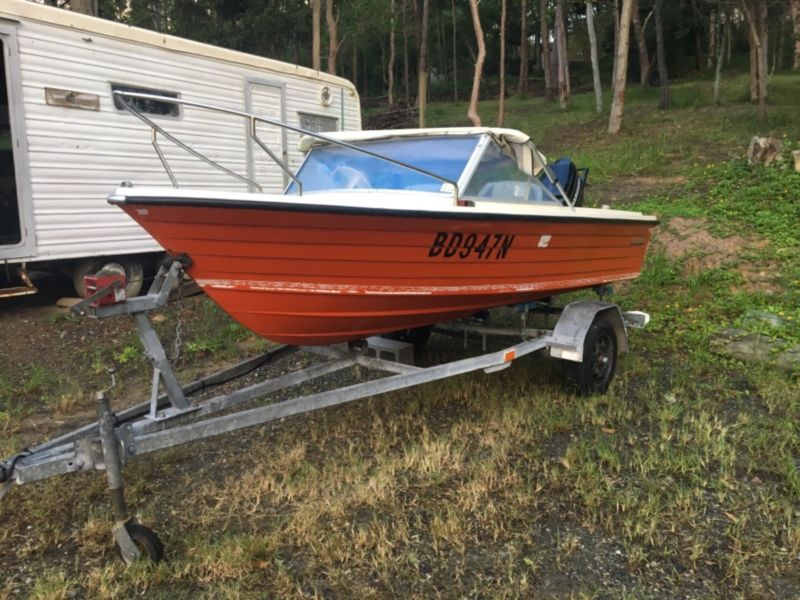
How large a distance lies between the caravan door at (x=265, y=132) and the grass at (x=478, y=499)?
176 inches

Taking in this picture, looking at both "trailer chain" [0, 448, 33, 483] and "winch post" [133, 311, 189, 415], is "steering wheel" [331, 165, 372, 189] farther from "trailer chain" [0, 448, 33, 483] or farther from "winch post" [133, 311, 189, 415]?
"trailer chain" [0, 448, 33, 483]

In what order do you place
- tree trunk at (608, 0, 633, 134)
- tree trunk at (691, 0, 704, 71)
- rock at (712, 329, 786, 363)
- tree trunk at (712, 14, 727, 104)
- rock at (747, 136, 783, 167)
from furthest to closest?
1. tree trunk at (691, 0, 704, 71)
2. tree trunk at (712, 14, 727, 104)
3. tree trunk at (608, 0, 633, 134)
4. rock at (747, 136, 783, 167)
5. rock at (712, 329, 786, 363)

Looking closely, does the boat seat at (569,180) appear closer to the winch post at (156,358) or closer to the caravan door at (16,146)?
the winch post at (156,358)

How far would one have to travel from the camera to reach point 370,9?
76.2ft

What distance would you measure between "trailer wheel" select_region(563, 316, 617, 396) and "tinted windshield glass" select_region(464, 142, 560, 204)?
1.01 m

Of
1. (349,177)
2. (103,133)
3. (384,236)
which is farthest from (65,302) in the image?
(384,236)

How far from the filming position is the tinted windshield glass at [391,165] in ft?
13.9

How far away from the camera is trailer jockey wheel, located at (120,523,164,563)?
8.77 ft

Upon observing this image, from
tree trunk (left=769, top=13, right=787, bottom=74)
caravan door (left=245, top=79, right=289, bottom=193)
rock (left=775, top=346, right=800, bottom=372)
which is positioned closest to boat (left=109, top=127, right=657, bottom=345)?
rock (left=775, top=346, right=800, bottom=372)

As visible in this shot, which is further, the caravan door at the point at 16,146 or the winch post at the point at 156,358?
the caravan door at the point at 16,146

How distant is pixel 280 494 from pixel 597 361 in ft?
8.25

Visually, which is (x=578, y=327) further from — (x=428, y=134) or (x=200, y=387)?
(x=200, y=387)

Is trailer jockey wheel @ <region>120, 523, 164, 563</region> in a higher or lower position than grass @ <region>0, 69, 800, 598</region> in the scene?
higher

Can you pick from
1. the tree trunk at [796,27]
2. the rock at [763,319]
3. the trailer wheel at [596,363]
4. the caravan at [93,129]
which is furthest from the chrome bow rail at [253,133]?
Result: the tree trunk at [796,27]
